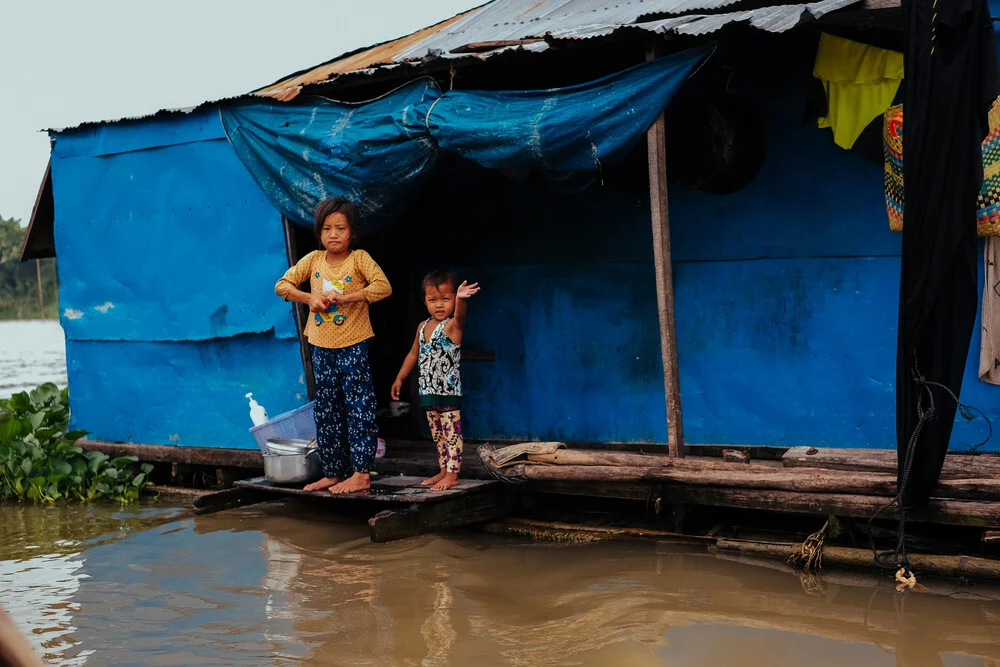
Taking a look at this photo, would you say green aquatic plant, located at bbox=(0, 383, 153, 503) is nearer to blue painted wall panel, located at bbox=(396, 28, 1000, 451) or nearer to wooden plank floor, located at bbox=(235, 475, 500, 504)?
wooden plank floor, located at bbox=(235, 475, 500, 504)

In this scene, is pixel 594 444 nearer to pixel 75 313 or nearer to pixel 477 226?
pixel 477 226

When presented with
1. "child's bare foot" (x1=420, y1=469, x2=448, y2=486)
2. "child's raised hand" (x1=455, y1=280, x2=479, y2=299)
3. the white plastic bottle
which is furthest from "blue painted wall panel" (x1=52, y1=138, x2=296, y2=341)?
"child's raised hand" (x1=455, y1=280, x2=479, y2=299)

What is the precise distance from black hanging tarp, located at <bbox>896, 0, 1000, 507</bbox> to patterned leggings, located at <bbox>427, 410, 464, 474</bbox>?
275 cm

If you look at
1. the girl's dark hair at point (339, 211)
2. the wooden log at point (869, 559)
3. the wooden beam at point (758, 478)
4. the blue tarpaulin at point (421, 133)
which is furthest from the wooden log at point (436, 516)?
the blue tarpaulin at point (421, 133)

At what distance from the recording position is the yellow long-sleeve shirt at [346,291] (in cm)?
657

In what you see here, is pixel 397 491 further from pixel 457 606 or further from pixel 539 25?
pixel 539 25

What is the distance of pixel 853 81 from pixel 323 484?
4.07m

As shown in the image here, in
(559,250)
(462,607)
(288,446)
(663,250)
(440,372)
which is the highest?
(559,250)

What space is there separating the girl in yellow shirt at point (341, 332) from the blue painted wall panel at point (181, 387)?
40.9 inches

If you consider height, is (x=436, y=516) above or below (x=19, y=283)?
below

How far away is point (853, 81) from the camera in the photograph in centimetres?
604

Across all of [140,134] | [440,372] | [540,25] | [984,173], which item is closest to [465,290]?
[440,372]

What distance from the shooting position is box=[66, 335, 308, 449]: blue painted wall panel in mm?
7945

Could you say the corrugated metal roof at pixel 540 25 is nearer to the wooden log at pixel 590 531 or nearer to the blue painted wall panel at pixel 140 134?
the blue painted wall panel at pixel 140 134
